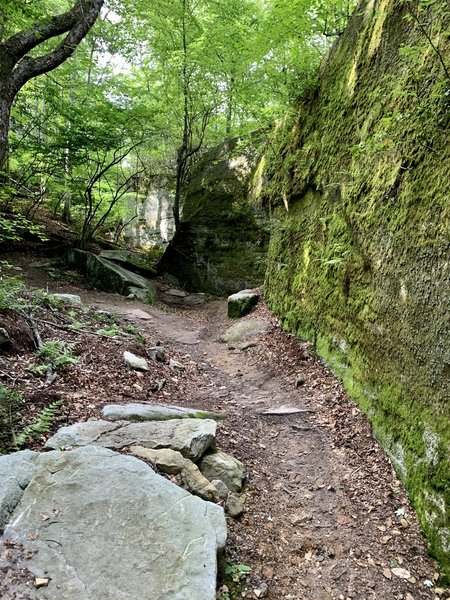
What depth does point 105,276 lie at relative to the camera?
12.4 metres

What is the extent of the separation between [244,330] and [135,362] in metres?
3.60

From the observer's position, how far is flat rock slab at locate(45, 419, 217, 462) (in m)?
3.48

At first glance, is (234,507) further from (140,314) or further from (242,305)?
(242,305)

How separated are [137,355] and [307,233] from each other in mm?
4190

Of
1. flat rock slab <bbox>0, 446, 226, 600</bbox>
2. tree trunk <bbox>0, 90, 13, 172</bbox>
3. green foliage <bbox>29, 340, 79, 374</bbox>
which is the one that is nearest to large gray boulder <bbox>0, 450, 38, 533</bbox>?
flat rock slab <bbox>0, 446, 226, 600</bbox>

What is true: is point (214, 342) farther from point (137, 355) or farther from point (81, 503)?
point (81, 503)

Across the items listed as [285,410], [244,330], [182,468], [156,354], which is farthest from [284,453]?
[244,330]

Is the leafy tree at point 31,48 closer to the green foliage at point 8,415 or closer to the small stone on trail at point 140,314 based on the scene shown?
the green foliage at point 8,415

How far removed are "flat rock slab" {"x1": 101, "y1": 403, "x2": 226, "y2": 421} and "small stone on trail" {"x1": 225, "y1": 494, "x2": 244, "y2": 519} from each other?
1.27 m

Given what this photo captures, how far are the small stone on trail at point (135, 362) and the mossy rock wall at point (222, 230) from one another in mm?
7482

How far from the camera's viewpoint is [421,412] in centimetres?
361

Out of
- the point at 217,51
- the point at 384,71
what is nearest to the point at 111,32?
the point at 217,51

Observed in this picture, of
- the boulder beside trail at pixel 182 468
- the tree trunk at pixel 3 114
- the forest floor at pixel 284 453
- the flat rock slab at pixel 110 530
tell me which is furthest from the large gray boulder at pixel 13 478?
the tree trunk at pixel 3 114

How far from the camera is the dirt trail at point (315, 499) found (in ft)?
9.72
